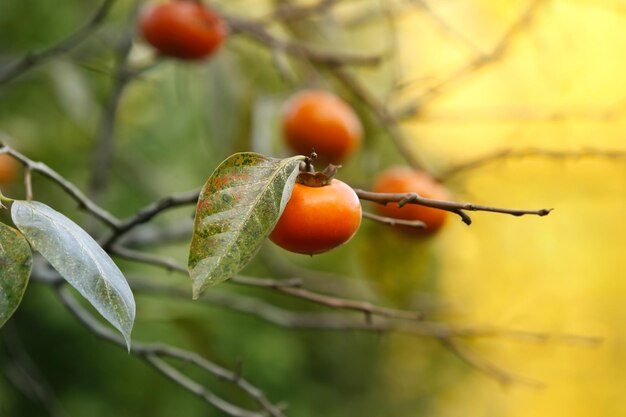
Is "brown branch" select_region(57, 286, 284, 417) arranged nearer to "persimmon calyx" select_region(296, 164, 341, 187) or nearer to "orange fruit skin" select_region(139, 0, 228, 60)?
"persimmon calyx" select_region(296, 164, 341, 187)

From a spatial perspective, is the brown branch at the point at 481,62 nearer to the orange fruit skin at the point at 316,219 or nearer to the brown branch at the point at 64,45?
the brown branch at the point at 64,45

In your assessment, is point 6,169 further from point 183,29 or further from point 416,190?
point 416,190

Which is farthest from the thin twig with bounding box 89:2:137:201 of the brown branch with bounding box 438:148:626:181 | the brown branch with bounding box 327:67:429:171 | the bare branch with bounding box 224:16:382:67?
the brown branch with bounding box 438:148:626:181

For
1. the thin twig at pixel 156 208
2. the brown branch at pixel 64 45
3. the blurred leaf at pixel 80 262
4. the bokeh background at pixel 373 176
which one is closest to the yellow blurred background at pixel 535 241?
the bokeh background at pixel 373 176

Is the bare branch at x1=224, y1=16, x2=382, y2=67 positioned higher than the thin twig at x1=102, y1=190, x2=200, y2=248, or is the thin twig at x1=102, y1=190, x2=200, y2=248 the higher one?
the thin twig at x1=102, y1=190, x2=200, y2=248

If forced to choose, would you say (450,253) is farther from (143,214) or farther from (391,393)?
(143,214)
